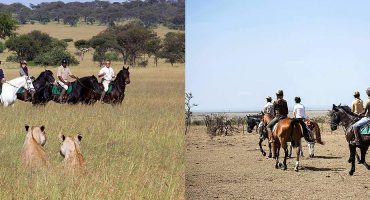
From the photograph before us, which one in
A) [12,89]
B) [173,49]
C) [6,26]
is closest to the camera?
[12,89]

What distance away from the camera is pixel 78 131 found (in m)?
9.60

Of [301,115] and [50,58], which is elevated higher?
[50,58]

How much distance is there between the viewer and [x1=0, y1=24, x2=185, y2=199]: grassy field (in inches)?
238

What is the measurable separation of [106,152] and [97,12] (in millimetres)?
55265

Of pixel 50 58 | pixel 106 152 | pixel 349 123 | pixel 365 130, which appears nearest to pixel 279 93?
pixel 349 123

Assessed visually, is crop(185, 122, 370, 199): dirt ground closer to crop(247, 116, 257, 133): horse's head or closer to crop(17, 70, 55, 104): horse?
crop(247, 116, 257, 133): horse's head

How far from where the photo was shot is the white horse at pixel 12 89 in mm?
14047

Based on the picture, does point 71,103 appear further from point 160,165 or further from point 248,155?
point 160,165

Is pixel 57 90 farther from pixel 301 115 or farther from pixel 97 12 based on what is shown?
pixel 97 12

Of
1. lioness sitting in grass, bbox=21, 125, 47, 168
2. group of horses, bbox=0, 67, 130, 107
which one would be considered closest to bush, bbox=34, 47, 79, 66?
group of horses, bbox=0, 67, 130, 107

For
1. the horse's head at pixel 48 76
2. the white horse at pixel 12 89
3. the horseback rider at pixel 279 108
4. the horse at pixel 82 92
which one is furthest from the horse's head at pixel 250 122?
the white horse at pixel 12 89

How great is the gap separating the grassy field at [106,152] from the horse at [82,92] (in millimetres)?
496

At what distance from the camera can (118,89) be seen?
14453 mm

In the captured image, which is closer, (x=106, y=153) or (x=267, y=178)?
(x=106, y=153)
